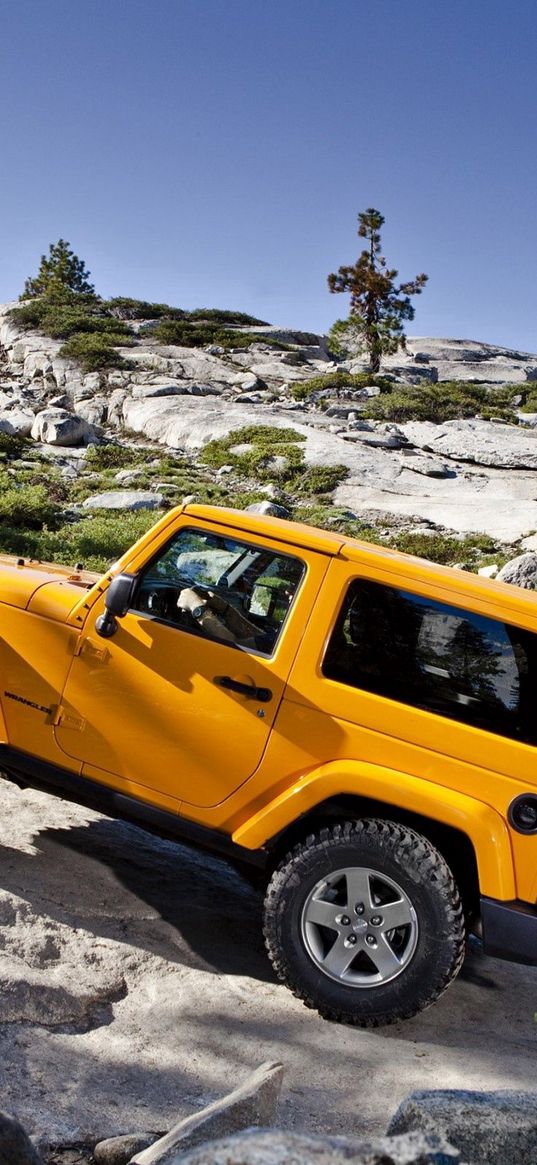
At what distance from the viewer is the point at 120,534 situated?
15.8 meters

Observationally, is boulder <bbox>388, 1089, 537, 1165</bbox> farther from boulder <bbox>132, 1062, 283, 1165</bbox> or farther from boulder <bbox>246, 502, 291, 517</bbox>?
boulder <bbox>246, 502, 291, 517</bbox>

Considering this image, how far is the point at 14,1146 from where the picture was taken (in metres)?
2.36

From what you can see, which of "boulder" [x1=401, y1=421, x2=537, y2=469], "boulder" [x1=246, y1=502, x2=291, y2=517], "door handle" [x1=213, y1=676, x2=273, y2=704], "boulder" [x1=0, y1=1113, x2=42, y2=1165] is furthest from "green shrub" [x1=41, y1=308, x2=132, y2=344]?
"boulder" [x1=0, y1=1113, x2=42, y2=1165]

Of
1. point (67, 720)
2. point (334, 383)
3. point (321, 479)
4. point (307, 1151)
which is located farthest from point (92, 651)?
point (334, 383)

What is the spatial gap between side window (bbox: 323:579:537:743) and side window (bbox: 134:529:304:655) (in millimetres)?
338

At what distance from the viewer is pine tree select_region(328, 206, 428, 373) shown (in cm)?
4828

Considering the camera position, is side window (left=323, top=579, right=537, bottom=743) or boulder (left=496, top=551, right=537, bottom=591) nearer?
side window (left=323, top=579, right=537, bottom=743)

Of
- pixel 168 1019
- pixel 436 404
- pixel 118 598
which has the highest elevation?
pixel 436 404

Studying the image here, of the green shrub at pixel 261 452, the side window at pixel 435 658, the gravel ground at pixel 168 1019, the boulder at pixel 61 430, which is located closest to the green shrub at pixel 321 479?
the green shrub at pixel 261 452

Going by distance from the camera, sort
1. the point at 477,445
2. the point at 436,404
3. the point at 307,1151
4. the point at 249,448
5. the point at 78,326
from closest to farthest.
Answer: the point at 307,1151, the point at 249,448, the point at 477,445, the point at 436,404, the point at 78,326

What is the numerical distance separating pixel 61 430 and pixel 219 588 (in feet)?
77.3

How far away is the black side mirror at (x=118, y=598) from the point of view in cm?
409

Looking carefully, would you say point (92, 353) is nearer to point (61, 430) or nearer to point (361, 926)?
point (61, 430)

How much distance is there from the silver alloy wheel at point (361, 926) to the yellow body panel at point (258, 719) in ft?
1.05
